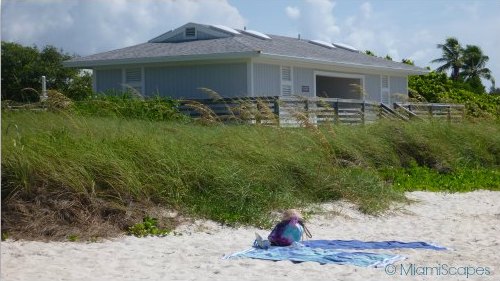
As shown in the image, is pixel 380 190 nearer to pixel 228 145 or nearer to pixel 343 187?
pixel 343 187

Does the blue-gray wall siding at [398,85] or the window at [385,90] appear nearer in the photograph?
the window at [385,90]

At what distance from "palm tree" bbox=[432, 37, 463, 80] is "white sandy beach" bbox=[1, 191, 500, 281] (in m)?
53.4

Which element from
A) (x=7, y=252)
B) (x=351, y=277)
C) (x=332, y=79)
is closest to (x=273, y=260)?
(x=351, y=277)

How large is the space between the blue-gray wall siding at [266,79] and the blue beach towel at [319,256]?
17200mm

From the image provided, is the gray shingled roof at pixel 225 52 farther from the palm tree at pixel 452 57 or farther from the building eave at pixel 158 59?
the palm tree at pixel 452 57

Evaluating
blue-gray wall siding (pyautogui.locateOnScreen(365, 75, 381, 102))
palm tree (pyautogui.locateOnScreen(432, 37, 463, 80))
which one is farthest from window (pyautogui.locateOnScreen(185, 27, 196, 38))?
palm tree (pyautogui.locateOnScreen(432, 37, 463, 80))

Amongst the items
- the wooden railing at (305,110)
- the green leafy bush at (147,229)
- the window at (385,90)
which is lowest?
the green leafy bush at (147,229)

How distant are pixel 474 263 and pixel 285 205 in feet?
12.7

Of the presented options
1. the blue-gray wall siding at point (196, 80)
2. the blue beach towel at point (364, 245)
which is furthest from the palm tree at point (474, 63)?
the blue beach towel at point (364, 245)

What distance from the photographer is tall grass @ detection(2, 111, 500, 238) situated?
32.7 feet

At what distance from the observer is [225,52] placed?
24688 millimetres

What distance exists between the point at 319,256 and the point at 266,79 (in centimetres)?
1817

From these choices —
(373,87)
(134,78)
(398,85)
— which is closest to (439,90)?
(398,85)

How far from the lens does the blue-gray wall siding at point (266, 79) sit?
84.6ft
